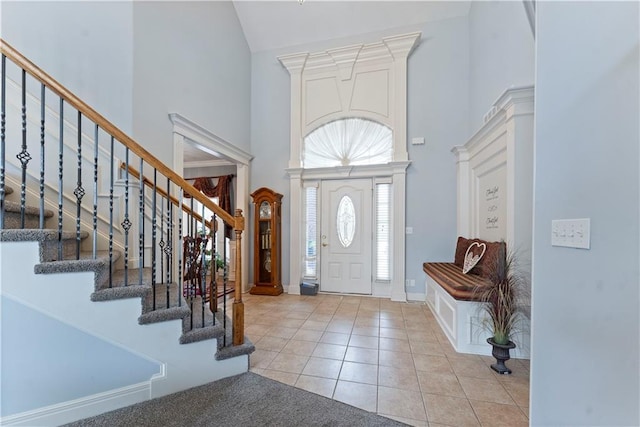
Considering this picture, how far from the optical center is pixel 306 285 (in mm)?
4547

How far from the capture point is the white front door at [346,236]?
4.55m

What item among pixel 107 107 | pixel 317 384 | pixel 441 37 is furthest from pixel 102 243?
pixel 441 37

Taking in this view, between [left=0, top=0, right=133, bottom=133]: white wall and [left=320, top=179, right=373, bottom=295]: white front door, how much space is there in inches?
121

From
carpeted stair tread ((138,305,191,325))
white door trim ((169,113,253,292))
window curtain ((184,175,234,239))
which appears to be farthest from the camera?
window curtain ((184,175,234,239))

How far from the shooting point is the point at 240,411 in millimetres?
1667

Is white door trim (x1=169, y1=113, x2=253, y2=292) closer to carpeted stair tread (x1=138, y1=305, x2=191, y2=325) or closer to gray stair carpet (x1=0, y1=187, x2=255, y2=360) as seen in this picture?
gray stair carpet (x1=0, y1=187, x2=255, y2=360)

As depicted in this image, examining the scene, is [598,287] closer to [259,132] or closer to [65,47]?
[65,47]

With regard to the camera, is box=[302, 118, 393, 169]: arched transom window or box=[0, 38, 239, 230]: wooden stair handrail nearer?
box=[0, 38, 239, 230]: wooden stair handrail

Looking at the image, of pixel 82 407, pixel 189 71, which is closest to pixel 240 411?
pixel 82 407

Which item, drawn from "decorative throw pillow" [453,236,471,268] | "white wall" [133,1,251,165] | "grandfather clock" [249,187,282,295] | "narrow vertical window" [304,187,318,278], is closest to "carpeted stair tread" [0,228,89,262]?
"white wall" [133,1,251,165]

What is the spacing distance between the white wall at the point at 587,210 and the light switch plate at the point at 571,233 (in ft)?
0.08

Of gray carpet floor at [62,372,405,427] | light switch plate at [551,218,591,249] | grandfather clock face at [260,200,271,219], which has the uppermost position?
grandfather clock face at [260,200,271,219]

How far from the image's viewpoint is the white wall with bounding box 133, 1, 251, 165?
2.81 m

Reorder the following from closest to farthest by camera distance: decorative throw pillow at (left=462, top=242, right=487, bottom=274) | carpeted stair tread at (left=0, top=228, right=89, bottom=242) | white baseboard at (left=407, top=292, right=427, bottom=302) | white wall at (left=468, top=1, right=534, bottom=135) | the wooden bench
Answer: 1. carpeted stair tread at (left=0, top=228, right=89, bottom=242)
2. the wooden bench
3. white wall at (left=468, top=1, right=534, bottom=135)
4. decorative throw pillow at (left=462, top=242, right=487, bottom=274)
5. white baseboard at (left=407, top=292, right=427, bottom=302)
